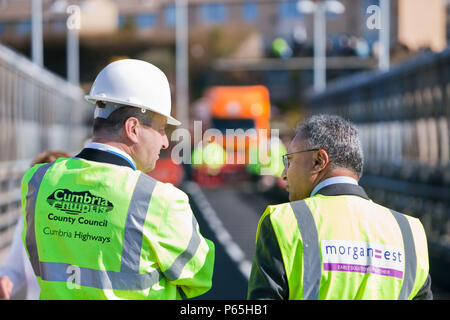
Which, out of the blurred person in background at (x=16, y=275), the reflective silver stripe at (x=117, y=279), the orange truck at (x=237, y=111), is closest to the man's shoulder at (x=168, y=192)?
the reflective silver stripe at (x=117, y=279)

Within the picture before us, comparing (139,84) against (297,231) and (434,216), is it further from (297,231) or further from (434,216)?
(434,216)

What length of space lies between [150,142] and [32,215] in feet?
1.51

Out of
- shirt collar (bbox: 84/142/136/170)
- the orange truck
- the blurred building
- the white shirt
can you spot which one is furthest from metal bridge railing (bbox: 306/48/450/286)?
the orange truck

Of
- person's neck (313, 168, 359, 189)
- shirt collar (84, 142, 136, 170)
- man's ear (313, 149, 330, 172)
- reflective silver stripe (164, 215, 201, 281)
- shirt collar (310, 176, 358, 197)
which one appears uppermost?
shirt collar (84, 142, 136, 170)

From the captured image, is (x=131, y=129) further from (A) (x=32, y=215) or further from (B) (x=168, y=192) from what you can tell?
(A) (x=32, y=215)

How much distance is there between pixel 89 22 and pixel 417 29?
215 inches

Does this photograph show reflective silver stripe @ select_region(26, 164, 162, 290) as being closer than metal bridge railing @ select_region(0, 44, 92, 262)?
Yes

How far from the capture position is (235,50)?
46.5 meters

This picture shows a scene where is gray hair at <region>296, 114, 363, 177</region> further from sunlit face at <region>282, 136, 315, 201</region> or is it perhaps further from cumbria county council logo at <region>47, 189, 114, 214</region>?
cumbria county council logo at <region>47, 189, 114, 214</region>

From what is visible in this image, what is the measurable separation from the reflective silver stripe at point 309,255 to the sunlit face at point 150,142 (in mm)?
522

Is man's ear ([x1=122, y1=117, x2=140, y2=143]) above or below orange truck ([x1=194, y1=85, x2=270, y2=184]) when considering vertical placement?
below

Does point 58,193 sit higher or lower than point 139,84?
lower

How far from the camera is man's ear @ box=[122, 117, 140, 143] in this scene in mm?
2658
